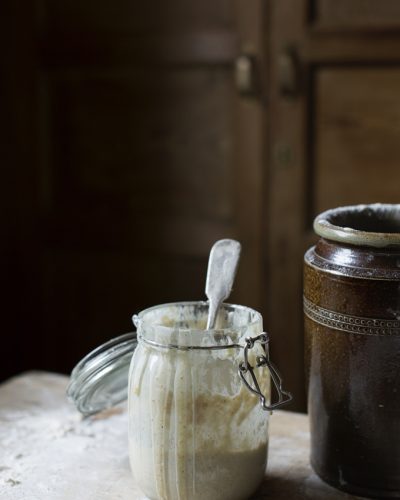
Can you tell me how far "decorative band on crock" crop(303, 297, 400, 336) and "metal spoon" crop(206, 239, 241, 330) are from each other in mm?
81

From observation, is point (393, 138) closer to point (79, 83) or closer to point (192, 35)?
point (192, 35)

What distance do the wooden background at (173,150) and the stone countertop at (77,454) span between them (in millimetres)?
821

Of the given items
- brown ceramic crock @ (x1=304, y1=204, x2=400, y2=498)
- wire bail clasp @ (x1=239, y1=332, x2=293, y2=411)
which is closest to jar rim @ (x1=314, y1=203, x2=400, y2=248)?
brown ceramic crock @ (x1=304, y1=204, x2=400, y2=498)

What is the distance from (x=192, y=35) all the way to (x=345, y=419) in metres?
1.15

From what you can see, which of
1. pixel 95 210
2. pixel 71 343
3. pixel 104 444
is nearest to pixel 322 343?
pixel 104 444

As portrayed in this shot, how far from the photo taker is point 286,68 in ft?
5.30

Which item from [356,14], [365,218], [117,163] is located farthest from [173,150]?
[365,218]

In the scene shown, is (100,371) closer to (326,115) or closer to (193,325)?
(193,325)

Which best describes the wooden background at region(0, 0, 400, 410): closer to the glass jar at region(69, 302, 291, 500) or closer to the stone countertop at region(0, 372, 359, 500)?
the stone countertop at region(0, 372, 359, 500)

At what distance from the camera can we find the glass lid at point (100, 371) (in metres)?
0.79

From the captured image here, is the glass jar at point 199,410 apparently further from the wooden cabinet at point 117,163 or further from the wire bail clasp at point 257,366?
the wooden cabinet at point 117,163

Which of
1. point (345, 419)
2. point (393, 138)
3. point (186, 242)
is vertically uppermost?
point (393, 138)

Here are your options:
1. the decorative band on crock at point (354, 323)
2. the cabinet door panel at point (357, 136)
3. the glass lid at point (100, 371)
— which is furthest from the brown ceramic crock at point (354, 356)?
the cabinet door panel at point (357, 136)

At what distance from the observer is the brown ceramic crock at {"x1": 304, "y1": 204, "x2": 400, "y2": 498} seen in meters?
0.71
